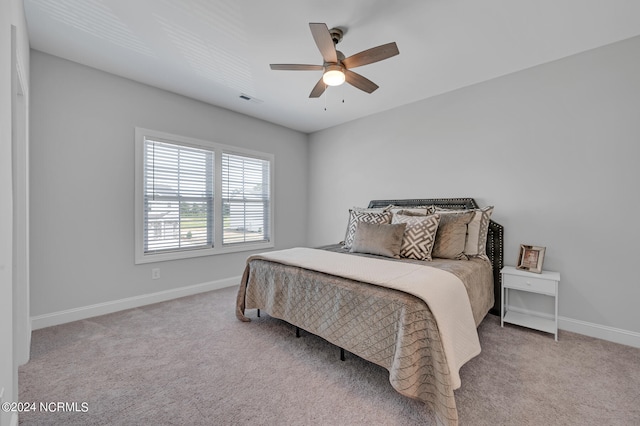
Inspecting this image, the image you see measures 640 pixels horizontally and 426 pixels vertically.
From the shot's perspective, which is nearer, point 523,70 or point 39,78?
point 39,78

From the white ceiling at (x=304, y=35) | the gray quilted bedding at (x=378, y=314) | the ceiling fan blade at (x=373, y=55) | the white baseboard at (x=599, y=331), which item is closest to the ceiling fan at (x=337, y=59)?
the ceiling fan blade at (x=373, y=55)

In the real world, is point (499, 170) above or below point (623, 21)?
below

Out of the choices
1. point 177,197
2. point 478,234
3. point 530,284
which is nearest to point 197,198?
point 177,197

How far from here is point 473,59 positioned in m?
2.54

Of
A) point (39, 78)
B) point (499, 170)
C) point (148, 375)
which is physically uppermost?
point (39, 78)

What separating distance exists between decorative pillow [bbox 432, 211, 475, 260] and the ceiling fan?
1549 millimetres

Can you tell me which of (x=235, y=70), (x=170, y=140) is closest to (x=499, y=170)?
(x=235, y=70)

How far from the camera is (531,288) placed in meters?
2.43

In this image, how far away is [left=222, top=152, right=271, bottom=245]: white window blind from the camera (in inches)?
154

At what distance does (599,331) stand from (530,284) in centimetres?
67

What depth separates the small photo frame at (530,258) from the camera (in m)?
2.52

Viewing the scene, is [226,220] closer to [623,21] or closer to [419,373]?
[419,373]

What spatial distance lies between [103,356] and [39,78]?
102 inches

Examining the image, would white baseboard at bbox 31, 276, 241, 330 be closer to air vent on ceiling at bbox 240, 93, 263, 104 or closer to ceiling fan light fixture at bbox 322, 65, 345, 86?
air vent on ceiling at bbox 240, 93, 263, 104
